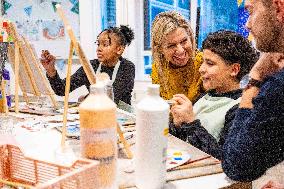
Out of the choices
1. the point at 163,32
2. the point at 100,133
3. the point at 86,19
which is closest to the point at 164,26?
the point at 163,32

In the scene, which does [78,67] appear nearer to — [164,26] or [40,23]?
[40,23]

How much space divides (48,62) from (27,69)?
522mm

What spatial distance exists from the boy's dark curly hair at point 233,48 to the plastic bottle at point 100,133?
90 cm

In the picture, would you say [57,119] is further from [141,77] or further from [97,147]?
[141,77]

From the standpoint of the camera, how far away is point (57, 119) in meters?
1.82

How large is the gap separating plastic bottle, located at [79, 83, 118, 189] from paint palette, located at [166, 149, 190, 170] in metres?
0.29

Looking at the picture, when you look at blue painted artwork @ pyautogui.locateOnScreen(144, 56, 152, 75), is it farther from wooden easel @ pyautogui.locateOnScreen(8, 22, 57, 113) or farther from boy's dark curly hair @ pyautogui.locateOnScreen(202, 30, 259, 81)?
boy's dark curly hair @ pyautogui.locateOnScreen(202, 30, 259, 81)

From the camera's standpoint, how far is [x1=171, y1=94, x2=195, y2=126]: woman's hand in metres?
1.50

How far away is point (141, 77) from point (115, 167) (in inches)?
128

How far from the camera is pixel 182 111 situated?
4.92 feet

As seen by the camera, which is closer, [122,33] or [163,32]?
[163,32]

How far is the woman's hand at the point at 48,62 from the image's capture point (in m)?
2.48

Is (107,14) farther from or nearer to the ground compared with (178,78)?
farther from the ground

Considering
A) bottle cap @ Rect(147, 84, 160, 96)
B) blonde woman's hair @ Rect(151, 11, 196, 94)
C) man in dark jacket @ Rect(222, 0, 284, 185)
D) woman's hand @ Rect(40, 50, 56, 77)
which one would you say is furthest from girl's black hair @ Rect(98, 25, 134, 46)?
bottle cap @ Rect(147, 84, 160, 96)
